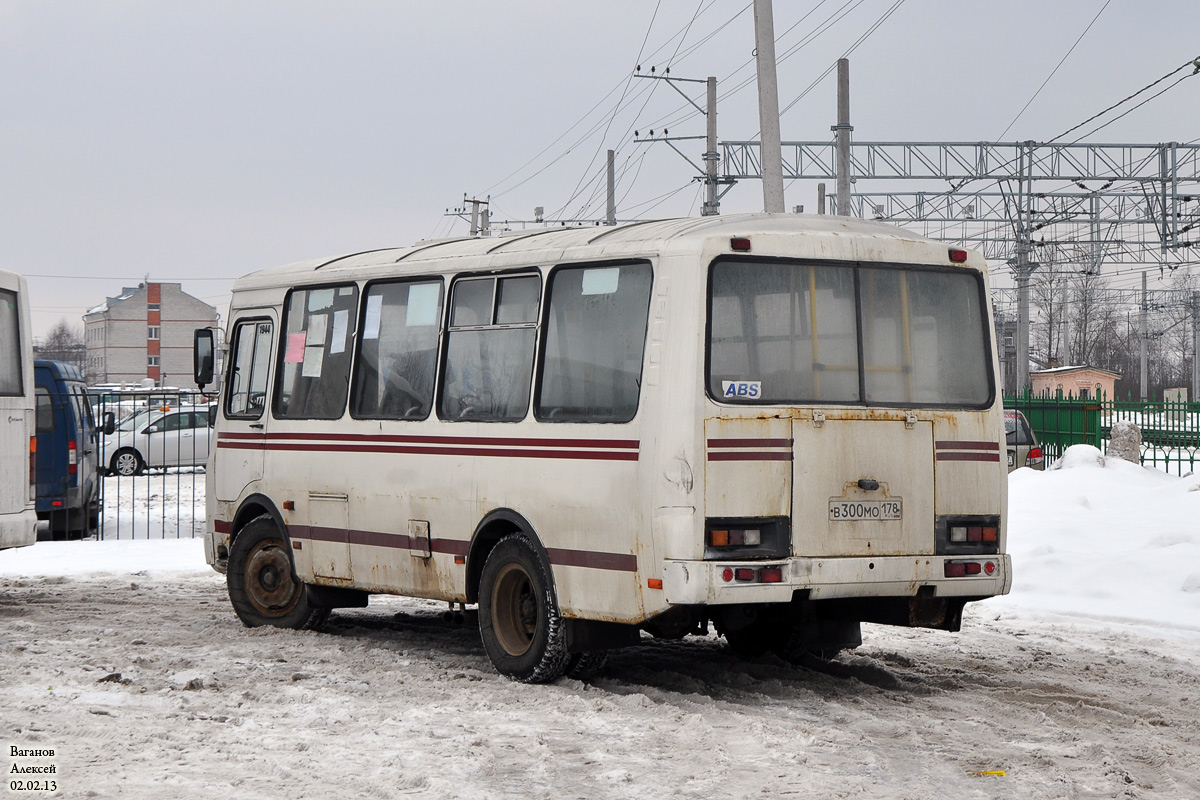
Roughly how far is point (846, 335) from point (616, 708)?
2466 mm

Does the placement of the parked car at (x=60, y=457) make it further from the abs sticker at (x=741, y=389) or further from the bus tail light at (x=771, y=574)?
the bus tail light at (x=771, y=574)

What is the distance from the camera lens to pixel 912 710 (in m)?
8.18

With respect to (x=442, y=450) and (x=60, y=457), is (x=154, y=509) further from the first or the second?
(x=442, y=450)

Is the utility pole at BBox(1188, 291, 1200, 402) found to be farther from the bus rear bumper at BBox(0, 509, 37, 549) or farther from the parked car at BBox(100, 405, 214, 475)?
the bus rear bumper at BBox(0, 509, 37, 549)

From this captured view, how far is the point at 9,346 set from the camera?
12.8 meters

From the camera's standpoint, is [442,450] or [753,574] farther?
[442,450]

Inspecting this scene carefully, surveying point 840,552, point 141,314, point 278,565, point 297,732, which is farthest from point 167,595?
point 141,314

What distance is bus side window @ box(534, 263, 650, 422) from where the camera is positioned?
27.4 feet

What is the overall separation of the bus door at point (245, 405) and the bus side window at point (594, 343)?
3.43m

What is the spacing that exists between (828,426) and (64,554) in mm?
11687

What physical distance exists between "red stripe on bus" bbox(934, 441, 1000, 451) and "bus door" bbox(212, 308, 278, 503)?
537cm

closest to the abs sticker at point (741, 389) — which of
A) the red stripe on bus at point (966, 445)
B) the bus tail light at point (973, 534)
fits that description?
the red stripe on bus at point (966, 445)

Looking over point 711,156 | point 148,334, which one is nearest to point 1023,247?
point 711,156

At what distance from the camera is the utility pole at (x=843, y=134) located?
24516 millimetres
